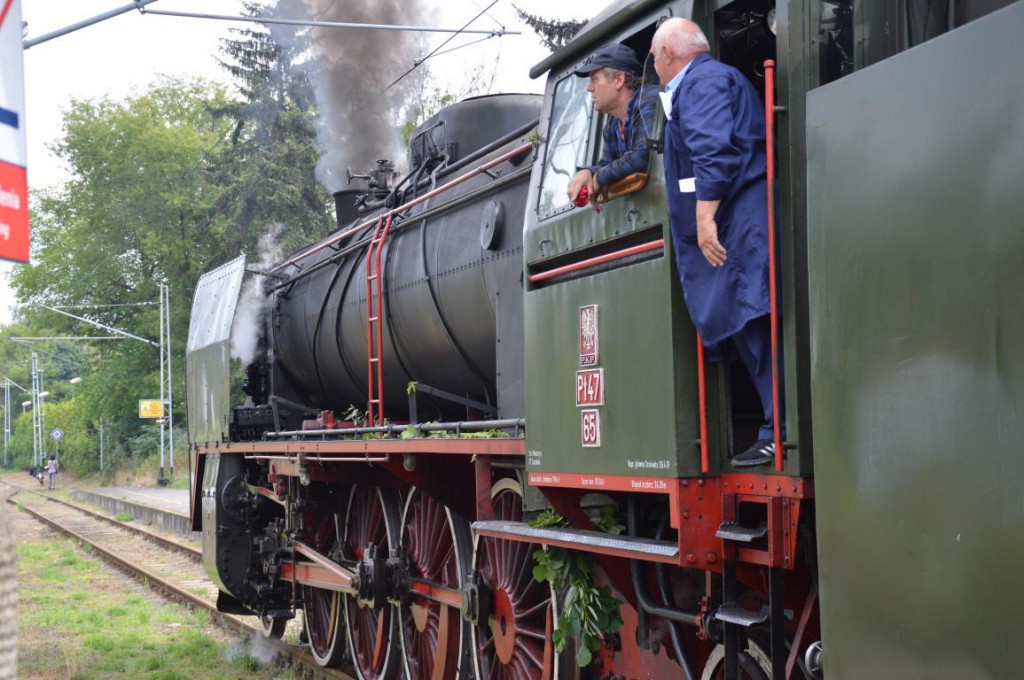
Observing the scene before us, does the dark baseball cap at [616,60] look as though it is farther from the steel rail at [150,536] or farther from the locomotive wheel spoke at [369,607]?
the steel rail at [150,536]

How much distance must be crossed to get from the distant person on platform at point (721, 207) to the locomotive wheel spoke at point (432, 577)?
355 cm

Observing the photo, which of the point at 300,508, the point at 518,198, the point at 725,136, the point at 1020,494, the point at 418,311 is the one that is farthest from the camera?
the point at 300,508

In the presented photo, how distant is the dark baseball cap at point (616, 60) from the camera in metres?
4.09

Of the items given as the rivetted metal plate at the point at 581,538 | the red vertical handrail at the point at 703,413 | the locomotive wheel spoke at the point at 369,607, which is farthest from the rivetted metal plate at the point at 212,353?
the red vertical handrail at the point at 703,413

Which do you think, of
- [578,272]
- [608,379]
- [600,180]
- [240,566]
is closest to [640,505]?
[608,379]

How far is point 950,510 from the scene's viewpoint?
2486mm

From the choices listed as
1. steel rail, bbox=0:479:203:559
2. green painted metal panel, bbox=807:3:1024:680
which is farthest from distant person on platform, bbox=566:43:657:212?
steel rail, bbox=0:479:203:559

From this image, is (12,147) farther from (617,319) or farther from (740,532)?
(740,532)

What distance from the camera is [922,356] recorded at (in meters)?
2.59

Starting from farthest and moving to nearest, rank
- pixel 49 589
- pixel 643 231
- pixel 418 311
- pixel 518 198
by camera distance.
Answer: pixel 49 589, pixel 418 311, pixel 518 198, pixel 643 231

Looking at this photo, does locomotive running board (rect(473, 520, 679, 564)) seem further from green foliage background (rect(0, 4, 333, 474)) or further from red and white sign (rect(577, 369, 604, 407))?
green foliage background (rect(0, 4, 333, 474))

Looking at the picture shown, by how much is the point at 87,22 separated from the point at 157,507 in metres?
20.1

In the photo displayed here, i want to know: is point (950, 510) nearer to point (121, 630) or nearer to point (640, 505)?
point (640, 505)

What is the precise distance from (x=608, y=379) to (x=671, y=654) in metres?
1.16
